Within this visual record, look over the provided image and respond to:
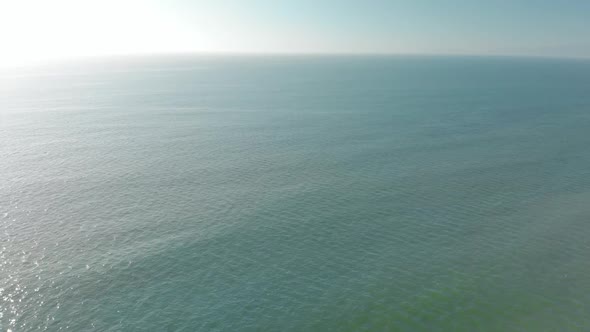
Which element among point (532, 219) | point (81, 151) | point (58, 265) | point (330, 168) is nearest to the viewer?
point (58, 265)

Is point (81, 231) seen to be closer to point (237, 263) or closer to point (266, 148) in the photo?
point (237, 263)

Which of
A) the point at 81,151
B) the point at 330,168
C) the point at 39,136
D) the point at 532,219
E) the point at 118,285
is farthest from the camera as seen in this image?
the point at 39,136

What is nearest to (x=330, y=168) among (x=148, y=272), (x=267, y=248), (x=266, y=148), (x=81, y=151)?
(x=266, y=148)

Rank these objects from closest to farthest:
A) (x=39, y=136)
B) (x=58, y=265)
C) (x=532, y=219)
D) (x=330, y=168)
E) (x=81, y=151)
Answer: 1. (x=58, y=265)
2. (x=532, y=219)
3. (x=330, y=168)
4. (x=81, y=151)
5. (x=39, y=136)

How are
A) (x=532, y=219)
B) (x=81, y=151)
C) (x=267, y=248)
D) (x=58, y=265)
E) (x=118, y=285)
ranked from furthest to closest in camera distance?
(x=81, y=151), (x=532, y=219), (x=267, y=248), (x=58, y=265), (x=118, y=285)

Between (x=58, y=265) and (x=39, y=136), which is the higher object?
(x=39, y=136)

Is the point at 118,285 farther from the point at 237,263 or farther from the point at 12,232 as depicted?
the point at 12,232

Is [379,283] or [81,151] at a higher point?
[81,151]

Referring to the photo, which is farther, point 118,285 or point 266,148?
point 266,148

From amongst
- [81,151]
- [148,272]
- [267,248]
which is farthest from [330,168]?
[81,151]
